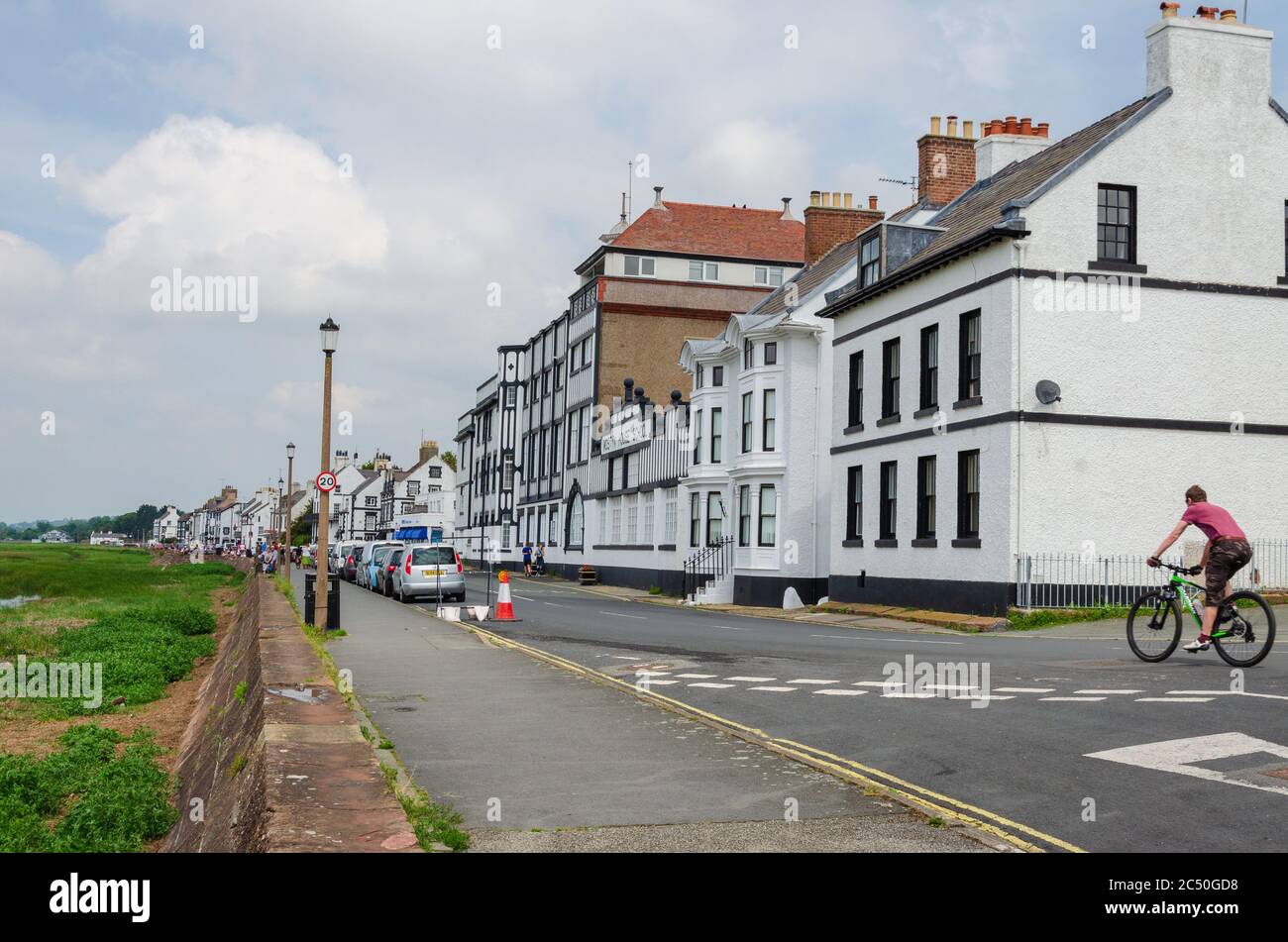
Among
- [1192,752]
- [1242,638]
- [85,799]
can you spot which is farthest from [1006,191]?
[85,799]

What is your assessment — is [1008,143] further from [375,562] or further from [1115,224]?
[375,562]

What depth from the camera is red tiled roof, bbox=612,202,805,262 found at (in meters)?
62.5

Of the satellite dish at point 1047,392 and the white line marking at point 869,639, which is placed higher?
the satellite dish at point 1047,392

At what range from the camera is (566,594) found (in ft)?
135

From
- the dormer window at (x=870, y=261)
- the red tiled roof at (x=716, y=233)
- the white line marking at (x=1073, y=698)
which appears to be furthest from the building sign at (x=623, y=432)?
the white line marking at (x=1073, y=698)

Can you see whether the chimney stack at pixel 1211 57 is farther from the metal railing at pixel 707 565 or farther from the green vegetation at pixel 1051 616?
the metal railing at pixel 707 565

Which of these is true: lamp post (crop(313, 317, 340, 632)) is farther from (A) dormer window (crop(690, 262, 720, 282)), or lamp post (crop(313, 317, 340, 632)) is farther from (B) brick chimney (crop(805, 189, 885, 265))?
(A) dormer window (crop(690, 262, 720, 282))

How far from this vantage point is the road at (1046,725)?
6.53m

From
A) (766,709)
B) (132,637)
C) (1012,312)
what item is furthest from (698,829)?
(132,637)

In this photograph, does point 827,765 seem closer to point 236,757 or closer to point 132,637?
point 236,757

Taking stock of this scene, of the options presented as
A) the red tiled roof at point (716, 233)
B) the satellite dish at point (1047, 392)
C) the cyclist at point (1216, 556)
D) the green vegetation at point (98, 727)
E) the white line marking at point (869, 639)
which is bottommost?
the green vegetation at point (98, 727)

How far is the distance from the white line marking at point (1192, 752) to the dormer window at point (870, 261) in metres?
23.3

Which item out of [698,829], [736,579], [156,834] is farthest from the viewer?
[736,579]
